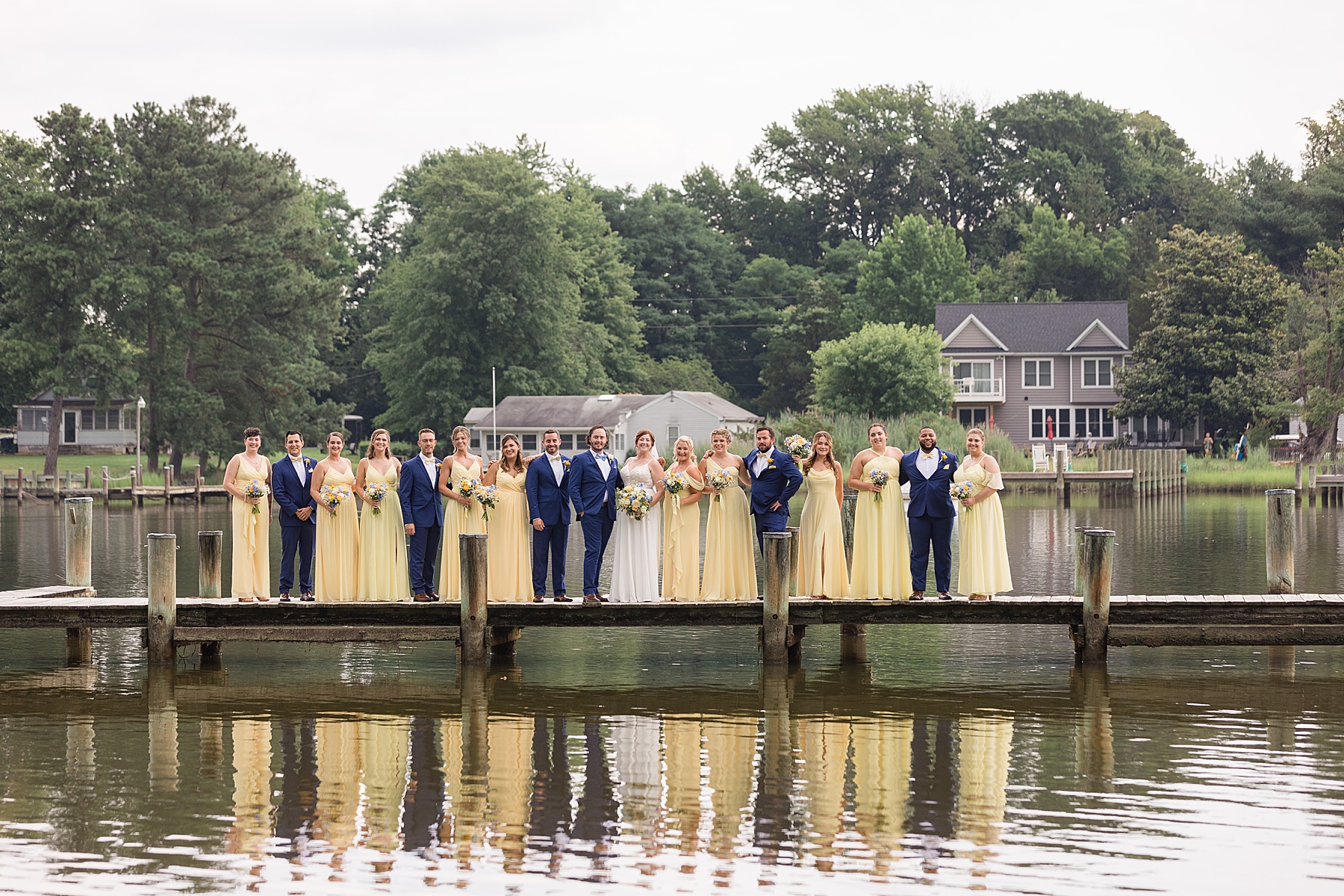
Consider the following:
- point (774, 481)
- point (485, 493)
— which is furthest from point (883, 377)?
point (485, 493)

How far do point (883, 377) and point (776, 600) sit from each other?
4893cm

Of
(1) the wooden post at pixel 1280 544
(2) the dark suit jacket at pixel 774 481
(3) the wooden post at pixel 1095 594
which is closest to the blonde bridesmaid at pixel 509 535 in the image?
(2) the dark suit jacket at pixel 774 481

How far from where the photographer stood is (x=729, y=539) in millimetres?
16109

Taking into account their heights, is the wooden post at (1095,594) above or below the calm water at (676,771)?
above

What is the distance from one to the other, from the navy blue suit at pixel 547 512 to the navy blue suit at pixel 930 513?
139 inches

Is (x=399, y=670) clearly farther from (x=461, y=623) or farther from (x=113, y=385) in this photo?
(x=113, y=385)

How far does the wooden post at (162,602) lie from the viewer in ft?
52.6

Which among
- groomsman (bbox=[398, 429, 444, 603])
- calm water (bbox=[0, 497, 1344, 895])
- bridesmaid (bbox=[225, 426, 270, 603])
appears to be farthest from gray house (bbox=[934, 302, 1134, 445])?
bridesmaid (bbox=[225, 426, 270, 603])

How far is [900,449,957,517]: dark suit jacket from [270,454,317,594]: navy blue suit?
620 cm

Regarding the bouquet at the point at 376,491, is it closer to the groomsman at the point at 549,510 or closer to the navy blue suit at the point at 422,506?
the navy blue suit at the point at 422,506

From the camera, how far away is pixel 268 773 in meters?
11.9

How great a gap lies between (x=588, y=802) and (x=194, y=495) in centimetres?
4997

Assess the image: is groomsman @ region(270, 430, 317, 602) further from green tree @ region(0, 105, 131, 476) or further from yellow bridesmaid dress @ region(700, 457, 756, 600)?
green tree @ region(0, 105, 131, 476)

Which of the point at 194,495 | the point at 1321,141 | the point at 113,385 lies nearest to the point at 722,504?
the point at 194,495
